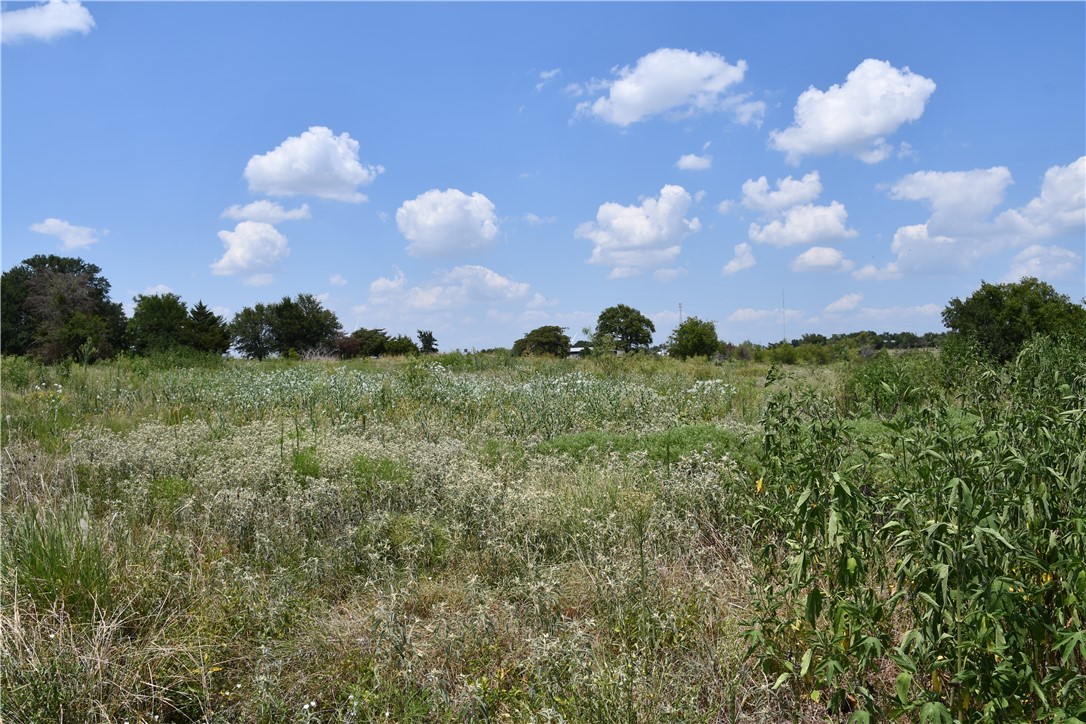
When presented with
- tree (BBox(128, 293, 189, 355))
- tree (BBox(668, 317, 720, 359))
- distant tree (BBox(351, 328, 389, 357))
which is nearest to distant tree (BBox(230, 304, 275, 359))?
distant tree (BBox(351, 328, 389, 357))

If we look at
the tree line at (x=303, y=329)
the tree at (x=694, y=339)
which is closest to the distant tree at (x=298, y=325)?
the tree line at (x=303, y=329)

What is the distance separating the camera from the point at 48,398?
9.98 meters

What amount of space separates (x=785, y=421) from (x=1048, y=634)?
1.16 metres

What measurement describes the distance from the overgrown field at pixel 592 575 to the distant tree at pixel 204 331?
23.7m

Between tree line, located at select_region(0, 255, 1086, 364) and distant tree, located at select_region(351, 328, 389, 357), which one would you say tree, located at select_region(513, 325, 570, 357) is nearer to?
tree line, located at select_region(0, 255, 1086, 364)

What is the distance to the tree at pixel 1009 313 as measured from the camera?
1408 centimetres

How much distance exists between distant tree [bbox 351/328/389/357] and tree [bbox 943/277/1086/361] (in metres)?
27.9

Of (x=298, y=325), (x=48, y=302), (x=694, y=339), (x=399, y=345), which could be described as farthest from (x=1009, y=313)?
(x=48, y=302)

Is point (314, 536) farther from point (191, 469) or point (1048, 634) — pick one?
point (1048, 634)

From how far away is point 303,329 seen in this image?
41.8 meters

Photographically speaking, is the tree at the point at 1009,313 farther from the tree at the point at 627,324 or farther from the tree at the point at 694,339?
the tree at the point at 627,324

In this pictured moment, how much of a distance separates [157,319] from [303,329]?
48.3ft

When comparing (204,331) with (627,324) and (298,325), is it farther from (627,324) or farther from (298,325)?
(627,324)

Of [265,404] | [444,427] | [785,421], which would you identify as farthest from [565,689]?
[265,404]
